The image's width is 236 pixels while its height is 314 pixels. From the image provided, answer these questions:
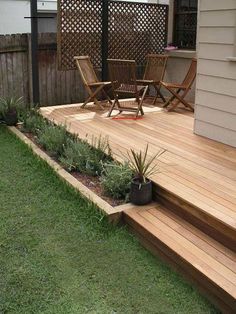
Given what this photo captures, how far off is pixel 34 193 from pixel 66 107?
10.3 ft

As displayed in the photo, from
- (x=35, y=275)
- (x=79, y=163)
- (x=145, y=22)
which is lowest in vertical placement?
(x=35, y=275)

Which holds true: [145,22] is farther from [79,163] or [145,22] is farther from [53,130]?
[79,163]

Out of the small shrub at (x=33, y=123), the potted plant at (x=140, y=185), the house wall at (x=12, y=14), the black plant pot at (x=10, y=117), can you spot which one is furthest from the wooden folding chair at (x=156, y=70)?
the house wall at (x=12, y=14)

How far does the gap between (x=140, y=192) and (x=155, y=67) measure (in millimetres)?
4131

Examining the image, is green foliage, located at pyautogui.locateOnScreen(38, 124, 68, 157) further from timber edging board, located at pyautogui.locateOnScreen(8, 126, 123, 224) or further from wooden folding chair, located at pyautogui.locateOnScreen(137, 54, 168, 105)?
wooden folding chair, located at pyautogui.locateOnScreen(137, 54, 168, 105)

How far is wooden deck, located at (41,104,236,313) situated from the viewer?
258cm

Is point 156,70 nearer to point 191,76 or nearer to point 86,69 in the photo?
point 191,76

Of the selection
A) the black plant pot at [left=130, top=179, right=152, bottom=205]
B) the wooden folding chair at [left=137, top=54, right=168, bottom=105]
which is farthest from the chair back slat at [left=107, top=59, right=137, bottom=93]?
the black plant pot at [left=130, top=179, right=152, bottom=205]

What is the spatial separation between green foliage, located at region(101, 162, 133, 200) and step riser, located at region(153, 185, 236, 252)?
256 millimetres

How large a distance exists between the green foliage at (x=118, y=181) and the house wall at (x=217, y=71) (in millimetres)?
1493

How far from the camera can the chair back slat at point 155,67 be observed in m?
6.87

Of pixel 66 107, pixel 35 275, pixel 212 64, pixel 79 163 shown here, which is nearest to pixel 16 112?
pixel 66 107

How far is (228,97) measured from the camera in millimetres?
4414

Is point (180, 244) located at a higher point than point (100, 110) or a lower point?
lower
